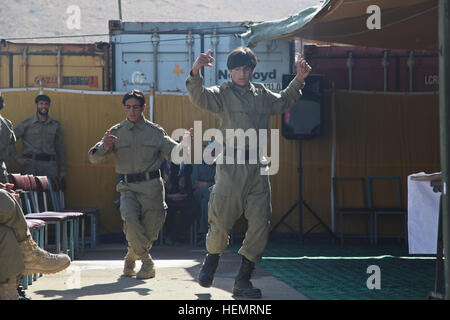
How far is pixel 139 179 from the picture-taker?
756 cm

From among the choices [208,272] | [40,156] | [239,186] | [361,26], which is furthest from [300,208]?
[239,186]

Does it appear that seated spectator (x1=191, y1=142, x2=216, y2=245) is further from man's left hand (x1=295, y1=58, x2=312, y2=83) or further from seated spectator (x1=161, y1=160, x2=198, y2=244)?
man's left hand (x1=295, y1=58, x2=312, y2=83)

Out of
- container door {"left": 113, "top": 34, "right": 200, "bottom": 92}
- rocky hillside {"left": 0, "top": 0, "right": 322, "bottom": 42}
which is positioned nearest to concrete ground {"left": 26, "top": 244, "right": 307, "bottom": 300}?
container door {"left": 113, "top": 34, "right": 200, "bottom": 92}

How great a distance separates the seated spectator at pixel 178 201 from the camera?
11.2 meters

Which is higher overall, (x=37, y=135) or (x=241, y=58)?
(x=241, y=58)

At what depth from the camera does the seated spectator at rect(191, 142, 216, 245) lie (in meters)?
11.4

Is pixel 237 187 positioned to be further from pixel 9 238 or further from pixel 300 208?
pixel 300 208

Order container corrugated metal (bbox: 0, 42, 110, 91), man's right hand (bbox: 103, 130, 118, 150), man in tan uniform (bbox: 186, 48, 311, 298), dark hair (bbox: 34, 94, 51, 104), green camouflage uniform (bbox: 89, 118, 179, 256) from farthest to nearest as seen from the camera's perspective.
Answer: container corrugated metal (bbox: 0, 42, 110, 91)
dark hair (bbox: 34, 94, 51, 104)
green camouflage uniform (bbox: 89, 118, 179, 256)
man's right hand (bbox: 103, 130, 118, 150)
man in tan uniform (bbox: 186, 48, 311, 298)

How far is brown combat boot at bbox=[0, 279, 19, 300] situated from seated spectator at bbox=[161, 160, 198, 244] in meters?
6.10

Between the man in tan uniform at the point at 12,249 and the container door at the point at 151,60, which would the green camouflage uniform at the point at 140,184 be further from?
the container door at the point at 151,60

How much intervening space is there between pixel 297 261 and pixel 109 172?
3911 millimetres

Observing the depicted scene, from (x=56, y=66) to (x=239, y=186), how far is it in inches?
322

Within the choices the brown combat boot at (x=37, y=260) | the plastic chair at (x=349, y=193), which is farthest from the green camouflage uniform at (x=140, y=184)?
the plastic chair at (x=349, y=193)
